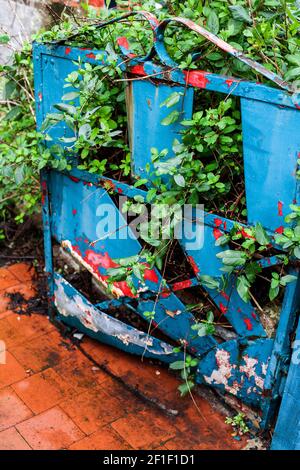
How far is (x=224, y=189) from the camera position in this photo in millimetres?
2578

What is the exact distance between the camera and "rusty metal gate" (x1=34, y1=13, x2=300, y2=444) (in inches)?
90.6

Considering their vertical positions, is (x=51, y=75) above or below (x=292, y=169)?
above

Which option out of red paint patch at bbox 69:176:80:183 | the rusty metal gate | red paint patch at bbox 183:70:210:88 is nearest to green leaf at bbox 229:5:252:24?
the rusty metal gate

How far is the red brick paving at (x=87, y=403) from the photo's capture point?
2916 millimetres

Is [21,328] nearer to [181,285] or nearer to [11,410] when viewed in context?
[11,410]

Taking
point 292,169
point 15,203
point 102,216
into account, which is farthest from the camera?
point 15,203

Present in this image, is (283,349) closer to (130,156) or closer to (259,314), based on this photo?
(259,314)

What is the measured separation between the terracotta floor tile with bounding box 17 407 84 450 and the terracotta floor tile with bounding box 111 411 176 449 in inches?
9.4

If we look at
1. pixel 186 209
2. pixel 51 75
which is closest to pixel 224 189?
pixel 186 209

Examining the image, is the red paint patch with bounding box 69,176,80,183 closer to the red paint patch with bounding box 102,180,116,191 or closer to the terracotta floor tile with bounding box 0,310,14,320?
the red paint patch with bounding box 102,180,116,191

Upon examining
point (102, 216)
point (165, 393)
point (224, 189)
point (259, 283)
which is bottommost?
point (165, 393)

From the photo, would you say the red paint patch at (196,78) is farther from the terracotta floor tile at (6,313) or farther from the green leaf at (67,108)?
the terracotta floor tile at (6,313)

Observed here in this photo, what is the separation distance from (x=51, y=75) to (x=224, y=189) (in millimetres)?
1248

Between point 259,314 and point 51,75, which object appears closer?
point 259,314
